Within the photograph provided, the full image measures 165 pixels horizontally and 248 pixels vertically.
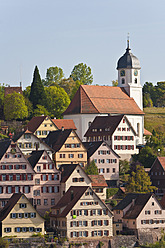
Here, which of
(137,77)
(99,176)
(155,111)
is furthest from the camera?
(155,111)

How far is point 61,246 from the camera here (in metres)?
99.2

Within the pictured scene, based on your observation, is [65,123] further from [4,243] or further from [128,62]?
[4,243]

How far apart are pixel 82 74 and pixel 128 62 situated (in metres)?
40.3

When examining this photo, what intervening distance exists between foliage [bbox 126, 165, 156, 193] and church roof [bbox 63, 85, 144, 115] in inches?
1026

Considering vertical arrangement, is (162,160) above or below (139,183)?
above

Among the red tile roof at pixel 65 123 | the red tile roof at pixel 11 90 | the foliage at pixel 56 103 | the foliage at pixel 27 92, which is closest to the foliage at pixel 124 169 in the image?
the red tile roof at pixel 65 123

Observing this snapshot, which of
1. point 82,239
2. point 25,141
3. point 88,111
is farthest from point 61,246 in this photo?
point 88,111

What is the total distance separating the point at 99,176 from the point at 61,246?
16.4m

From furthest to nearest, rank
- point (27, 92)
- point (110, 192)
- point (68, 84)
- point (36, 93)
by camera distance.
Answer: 1. point (68, 84)
2. point (27, 92)
3. point (36, 93)
4. point (110, 192)

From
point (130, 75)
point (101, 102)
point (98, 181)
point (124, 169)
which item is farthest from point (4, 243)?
point (130, 75)

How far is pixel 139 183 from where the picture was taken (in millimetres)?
117000

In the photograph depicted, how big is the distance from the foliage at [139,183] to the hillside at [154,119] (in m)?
53.2

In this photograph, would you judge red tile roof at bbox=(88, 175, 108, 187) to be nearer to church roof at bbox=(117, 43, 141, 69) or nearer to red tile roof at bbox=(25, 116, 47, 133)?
red tile roof at bbox=(25, 116, 47, 133)

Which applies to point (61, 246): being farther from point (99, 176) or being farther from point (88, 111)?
point (88, 111)
